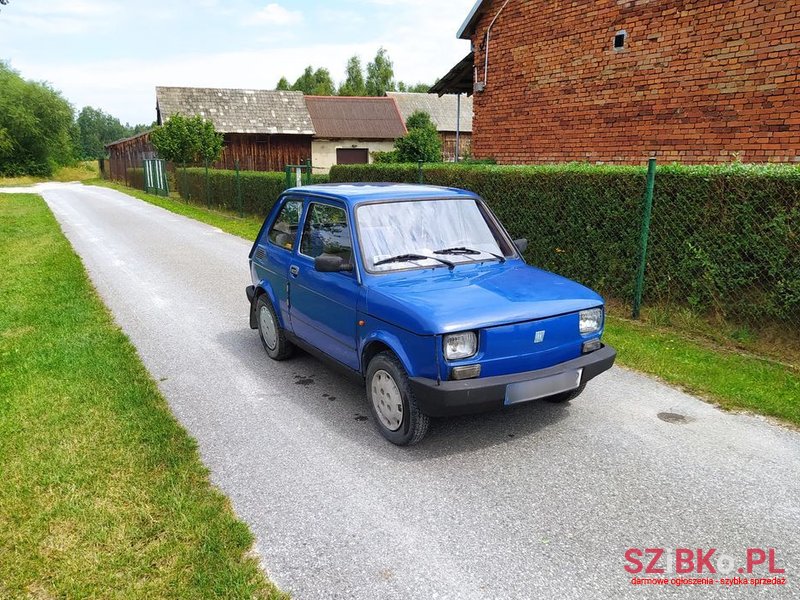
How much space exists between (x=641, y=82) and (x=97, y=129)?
191 metres

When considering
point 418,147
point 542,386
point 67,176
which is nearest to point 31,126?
point 67,176

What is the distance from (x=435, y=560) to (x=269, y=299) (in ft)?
12.0

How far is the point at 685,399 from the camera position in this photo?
5082mm

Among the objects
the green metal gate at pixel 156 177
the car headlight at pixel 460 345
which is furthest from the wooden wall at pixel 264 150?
the car headlight at pixel 460 345

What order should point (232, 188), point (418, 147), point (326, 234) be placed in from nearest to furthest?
point (326, 234), point (232, 188), point (418, 147)

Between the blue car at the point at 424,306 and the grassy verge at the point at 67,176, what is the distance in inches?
2279

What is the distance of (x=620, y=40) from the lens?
412 inches

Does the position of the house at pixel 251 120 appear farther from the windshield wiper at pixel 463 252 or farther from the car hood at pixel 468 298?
the car hood at pixel 468 298

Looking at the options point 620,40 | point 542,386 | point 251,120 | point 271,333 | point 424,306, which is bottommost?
point 271,333

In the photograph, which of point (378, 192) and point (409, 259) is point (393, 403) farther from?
point (378, 192)

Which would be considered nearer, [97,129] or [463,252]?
[463,252]

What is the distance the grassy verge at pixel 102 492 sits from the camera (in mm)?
2861

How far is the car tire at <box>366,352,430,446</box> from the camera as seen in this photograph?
3.99 metres

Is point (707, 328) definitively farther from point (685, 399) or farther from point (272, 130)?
point (272, 130)
